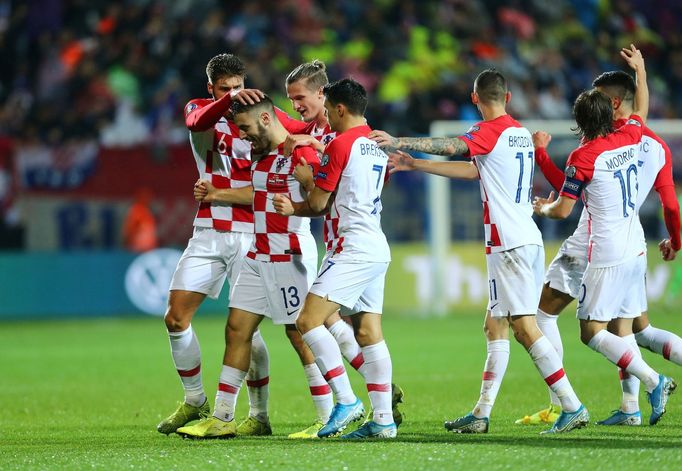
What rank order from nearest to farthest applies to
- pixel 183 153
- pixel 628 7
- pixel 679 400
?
pixel 679 400 → pixel 183 153 → pixel 628 7

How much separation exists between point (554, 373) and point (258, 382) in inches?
67.8

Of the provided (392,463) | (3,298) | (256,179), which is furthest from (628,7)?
(392,463)

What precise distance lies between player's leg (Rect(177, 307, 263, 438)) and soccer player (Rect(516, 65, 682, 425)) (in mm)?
1697

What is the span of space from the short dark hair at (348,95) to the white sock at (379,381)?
4.09 ft

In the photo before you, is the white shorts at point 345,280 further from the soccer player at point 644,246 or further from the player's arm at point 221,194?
the soccer player at point 644,246

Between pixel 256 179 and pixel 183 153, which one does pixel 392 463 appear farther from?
pixel 183 153

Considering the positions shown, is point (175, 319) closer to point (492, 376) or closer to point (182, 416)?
point (182, 416)

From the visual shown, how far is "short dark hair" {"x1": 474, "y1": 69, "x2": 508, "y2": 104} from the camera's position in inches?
252

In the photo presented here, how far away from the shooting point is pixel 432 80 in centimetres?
2045

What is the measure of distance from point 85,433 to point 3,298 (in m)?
10.4

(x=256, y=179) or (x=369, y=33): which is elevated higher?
(x=369, y=33)

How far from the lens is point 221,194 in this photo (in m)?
6.78

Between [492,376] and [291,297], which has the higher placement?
[291,297]

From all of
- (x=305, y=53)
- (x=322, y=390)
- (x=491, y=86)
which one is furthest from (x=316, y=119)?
(x=305, y=53)
